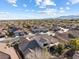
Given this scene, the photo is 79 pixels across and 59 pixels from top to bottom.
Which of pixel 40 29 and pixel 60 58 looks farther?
pixel 40 29

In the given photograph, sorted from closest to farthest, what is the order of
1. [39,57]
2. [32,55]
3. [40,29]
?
[39,57] → [32,55] → [40,29]

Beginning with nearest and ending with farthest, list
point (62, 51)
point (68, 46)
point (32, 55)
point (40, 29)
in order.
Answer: point (32, 55) → point (62, 51) → point (68, 46) → point (40, 29)

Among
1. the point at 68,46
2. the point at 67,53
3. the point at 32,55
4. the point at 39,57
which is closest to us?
the point at 39,57

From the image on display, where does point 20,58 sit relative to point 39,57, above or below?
below

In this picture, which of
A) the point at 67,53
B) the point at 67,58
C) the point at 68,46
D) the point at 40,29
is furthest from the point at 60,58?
the point at 40,29

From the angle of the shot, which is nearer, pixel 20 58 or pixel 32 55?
pixel 32 55

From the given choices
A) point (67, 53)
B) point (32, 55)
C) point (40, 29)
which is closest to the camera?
point (32, 55)

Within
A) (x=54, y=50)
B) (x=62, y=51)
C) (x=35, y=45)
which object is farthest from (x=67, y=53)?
(x=35, y=45)

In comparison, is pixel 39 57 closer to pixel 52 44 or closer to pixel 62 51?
pixel 62 51

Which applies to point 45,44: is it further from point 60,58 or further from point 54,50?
point 60,58
